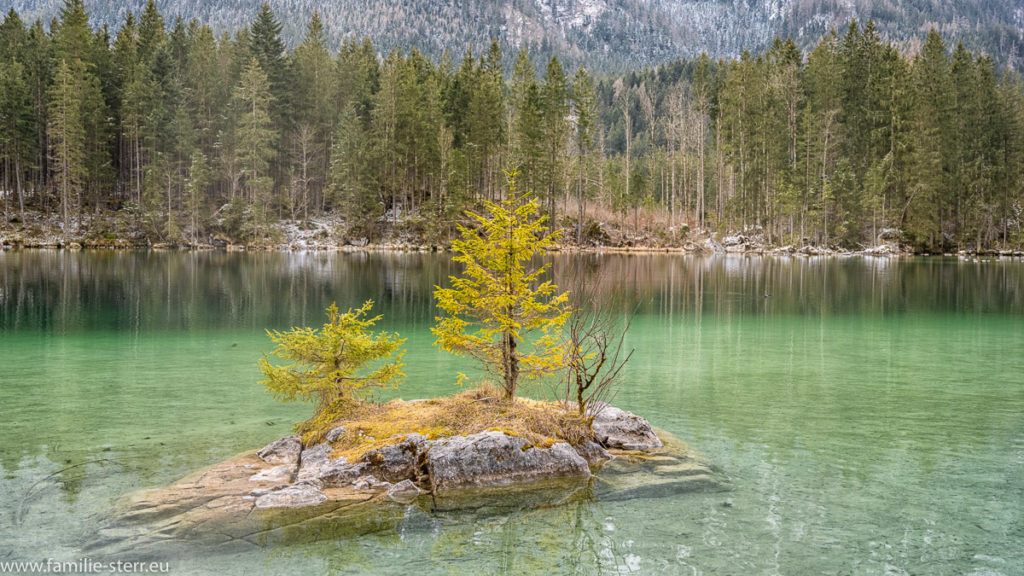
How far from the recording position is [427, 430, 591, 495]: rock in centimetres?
853

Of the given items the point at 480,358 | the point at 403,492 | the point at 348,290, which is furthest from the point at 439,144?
the point at 403,492

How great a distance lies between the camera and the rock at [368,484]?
8281 millimetres

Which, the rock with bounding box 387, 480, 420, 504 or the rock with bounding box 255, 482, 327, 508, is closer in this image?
the rock with bounding box 255, 482, 327, 508

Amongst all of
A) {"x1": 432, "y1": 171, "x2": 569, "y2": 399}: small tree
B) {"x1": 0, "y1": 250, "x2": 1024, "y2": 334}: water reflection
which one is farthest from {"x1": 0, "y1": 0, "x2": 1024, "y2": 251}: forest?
{"x1": 432, "y1": 171, "x2": 569, "y2": 399}: small tree

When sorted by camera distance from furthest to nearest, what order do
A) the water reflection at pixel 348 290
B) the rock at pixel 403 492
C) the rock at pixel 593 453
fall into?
1. the water reflection at pixel 348 290
2. the rock at pixel 593 453
3. the rock at pixel 403 492

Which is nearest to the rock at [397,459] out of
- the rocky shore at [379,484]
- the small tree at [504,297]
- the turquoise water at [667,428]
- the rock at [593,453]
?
the rocky shore at [379,484]

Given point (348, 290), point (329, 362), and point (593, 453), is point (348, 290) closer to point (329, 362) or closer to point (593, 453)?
point (329, 362)

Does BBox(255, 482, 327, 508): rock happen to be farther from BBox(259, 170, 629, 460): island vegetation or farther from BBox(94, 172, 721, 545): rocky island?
BBox(259, 170, 629, 460): island vegetation

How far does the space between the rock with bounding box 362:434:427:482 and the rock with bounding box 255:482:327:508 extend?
0.80 m

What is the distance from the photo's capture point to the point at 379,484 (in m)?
8.38

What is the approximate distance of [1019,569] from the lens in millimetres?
6582

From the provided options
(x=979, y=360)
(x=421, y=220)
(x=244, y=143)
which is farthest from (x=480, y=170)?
(x=979, y=360)

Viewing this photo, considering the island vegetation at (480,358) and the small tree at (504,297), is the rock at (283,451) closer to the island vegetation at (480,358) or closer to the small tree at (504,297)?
the island vegetation at (480,358)

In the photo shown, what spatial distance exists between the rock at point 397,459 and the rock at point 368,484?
0.39 ft
